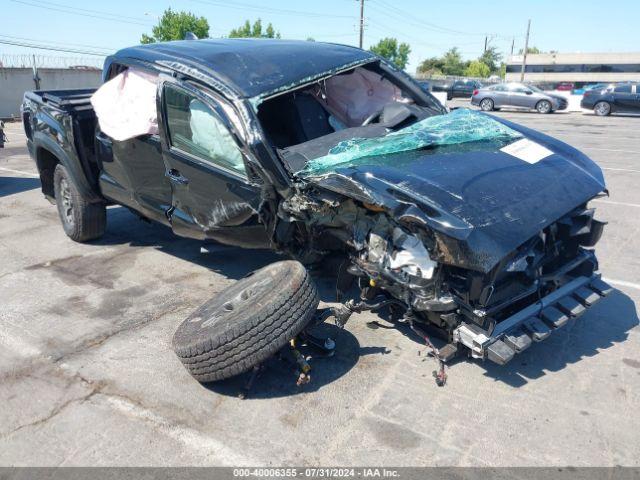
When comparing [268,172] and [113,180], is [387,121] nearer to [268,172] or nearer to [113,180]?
[268,172]

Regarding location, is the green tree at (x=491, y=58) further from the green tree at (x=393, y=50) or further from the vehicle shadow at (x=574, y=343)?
the vehicle shadow at (x=574, y=343)

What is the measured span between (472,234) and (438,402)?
40.0 inches

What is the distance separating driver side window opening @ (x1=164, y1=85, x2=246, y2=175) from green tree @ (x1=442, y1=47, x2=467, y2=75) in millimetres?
109041

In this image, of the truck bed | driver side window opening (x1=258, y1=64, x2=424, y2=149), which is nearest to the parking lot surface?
the truck bed

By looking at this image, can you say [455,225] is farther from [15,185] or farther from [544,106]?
[544,106]

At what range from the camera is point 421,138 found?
4000mm

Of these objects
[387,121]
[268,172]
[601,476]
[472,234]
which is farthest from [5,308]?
[601,476]

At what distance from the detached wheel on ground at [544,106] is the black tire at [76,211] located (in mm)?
23213

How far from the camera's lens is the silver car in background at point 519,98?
80.4 feet

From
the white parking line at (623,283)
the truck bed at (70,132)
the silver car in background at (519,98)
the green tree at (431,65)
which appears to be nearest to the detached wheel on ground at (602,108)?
the silver car in background at (519,98)

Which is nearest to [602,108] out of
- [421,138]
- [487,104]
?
[487,104]

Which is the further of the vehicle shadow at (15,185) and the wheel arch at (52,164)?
the vehicle shadow at (15,185)

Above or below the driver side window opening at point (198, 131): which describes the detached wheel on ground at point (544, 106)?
below

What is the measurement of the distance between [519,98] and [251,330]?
982 inches
